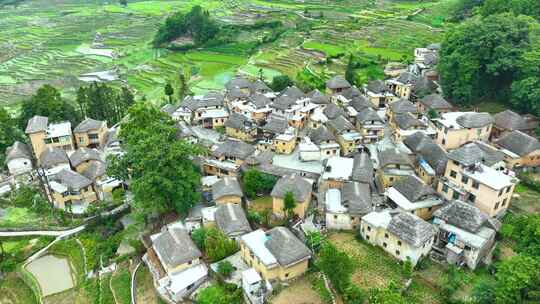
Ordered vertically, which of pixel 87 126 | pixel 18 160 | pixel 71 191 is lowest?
pixel 18 160

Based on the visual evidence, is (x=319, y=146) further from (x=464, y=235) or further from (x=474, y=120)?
(x=464, y=235)

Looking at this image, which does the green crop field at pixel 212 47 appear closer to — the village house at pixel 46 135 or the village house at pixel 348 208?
the village house at pixel 46 135

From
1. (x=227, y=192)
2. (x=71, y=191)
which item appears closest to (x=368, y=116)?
(x=227, y=192)

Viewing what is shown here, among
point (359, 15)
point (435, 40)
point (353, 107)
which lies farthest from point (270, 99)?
point (359, 15)

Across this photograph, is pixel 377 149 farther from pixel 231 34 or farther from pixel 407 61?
pixel 231 34

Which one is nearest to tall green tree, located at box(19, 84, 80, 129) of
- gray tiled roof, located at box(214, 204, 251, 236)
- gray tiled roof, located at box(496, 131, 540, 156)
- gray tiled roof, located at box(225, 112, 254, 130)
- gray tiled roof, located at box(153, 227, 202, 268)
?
gray tiled roof, located at box(225, 112, 254, 130)

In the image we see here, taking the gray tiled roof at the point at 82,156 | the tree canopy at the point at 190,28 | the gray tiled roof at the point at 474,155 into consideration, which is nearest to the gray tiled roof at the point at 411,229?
the gray tiled roof at the point at 474,155

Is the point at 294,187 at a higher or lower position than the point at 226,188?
higher
